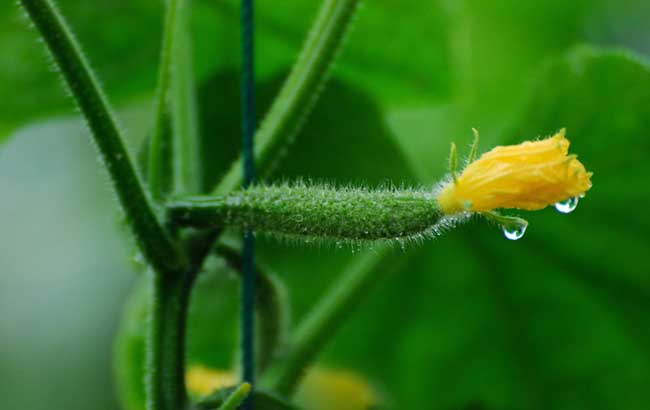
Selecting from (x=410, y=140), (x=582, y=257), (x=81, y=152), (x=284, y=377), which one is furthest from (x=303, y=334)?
(x=81, y=152)

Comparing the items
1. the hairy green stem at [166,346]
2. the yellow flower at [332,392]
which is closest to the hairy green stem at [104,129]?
the hairy green stem at [166,346]

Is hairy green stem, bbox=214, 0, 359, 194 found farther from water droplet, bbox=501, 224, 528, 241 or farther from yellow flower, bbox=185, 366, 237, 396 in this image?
yellow flower, bbox=185, 366, 237, 396

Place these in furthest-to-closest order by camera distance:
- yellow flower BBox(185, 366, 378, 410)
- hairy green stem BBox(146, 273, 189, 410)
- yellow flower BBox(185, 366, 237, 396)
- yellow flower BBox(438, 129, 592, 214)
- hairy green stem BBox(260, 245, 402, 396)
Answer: yellow flower BBox(185, 366, 378, 410)
yellow flower BBox(185, 366, 237, 396)
hairy green stem BBox(260, 245, 402, 396)
hairy green stem BBox(146, 273, 189, 410)
yellow flower BBox(438, 129, 592, 214)

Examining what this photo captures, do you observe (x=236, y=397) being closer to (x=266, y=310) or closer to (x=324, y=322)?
(x=266, y=310)

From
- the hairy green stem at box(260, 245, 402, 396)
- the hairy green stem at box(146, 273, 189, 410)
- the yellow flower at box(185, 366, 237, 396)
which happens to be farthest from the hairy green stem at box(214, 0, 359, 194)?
the yellow flower at box(185, 366, 237, 396)

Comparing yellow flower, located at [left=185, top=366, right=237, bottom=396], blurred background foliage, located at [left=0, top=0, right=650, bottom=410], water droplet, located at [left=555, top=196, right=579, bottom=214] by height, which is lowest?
yellow flower, located at [left=185, top=366, right=237, bottom=396]

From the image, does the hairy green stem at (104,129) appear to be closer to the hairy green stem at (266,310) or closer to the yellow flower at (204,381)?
the hairy green stem at (266,310)
